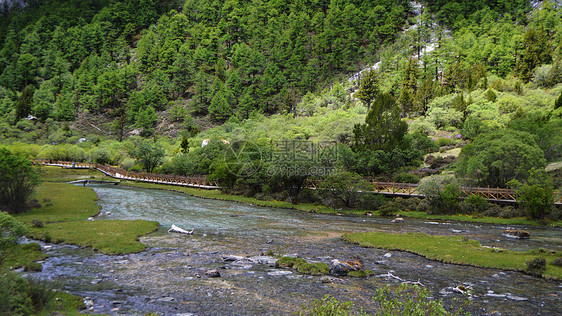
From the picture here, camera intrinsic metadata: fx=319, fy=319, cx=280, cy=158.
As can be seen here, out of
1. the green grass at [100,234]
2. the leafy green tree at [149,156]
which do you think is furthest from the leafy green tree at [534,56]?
the green grass at [100,234]

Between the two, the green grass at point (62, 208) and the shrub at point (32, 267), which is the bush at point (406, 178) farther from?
the shrub at point (32, 267)

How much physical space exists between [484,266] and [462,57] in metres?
129

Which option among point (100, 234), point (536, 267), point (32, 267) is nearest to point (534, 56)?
point (536, 267)

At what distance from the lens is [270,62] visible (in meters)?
173

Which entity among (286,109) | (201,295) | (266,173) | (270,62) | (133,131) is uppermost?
(270,62)

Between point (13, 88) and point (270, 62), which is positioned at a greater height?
point (270, 62)

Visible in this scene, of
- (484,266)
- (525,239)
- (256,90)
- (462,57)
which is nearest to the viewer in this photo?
(484,266)

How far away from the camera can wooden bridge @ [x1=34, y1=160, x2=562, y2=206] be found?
139ft

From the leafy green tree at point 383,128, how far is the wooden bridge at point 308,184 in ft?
42.4

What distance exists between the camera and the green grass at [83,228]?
23502 mm

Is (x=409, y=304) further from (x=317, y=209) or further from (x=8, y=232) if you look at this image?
(x=317, y=209)

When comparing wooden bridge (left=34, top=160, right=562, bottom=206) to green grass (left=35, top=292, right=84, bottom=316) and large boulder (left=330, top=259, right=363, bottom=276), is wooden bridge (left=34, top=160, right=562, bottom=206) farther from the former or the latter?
green grass (left=35, top=292, right=84, bottom=316)

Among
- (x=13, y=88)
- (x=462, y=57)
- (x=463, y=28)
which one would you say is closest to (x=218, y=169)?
(x=462, y=57)

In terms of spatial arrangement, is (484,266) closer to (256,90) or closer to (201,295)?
(201,295)
